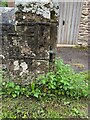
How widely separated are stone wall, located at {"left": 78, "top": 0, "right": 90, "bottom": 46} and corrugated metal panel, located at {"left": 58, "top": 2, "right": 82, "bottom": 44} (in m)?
0.11

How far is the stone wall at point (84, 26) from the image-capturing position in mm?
6267

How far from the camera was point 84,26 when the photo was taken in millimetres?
6418

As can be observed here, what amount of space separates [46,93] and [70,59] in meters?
2.93

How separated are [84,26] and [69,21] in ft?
1.42

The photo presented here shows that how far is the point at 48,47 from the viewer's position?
265cm

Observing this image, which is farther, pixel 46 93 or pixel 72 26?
pixel 72 26

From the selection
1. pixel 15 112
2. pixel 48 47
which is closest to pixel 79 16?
pixel 48 47

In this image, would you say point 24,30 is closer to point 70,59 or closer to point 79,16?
point 70,59

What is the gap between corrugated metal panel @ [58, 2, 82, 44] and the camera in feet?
20.5

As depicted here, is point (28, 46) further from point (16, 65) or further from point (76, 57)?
point (76, 57)

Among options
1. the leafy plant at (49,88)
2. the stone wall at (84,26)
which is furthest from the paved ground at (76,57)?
the leafy plant at (49,88)

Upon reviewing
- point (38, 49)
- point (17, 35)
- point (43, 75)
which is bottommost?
point (43, 75)

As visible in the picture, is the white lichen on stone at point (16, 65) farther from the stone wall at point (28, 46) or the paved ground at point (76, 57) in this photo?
the paved ground at point (76, 57)

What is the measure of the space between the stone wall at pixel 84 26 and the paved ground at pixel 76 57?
32 centimetres
